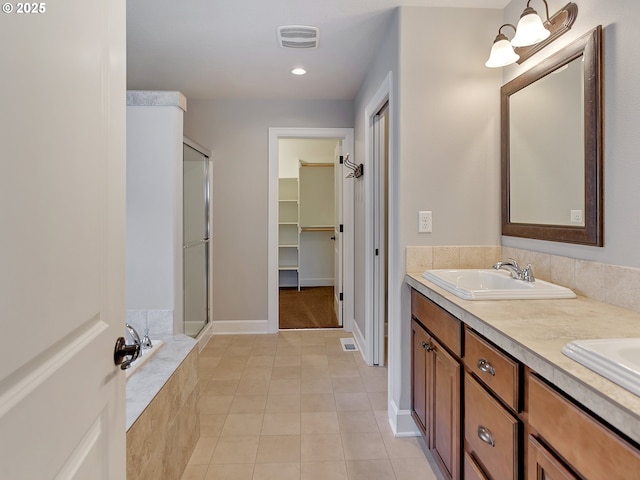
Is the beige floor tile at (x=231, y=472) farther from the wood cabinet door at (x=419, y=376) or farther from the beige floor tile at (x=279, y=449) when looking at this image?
the wood cabinet door at (x=419, y=376)

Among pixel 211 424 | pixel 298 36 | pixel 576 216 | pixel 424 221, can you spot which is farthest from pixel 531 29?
pixel 211 424

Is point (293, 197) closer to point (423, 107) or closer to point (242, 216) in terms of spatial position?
point (242, 216)

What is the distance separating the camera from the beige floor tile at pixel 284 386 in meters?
2.54

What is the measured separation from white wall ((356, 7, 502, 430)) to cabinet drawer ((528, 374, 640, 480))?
1.14 m

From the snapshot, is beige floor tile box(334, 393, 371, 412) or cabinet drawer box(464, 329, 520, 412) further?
beige floor tile box(334, 393, 371, 412)

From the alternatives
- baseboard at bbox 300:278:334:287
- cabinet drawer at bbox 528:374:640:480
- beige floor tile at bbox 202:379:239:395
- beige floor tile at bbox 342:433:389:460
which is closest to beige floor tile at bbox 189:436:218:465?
beige floor tile at bbox 202:379:239:395

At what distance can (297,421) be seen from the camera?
2.17 meters

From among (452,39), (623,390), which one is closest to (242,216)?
(452,39)

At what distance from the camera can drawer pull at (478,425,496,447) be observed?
3.67ft

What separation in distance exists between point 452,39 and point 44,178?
2.09 metres

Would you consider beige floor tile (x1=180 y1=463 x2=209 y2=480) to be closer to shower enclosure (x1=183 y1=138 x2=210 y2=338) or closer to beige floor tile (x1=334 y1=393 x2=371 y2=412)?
beige floor tile (x1=334 y1=393 x2=371 y2=412)

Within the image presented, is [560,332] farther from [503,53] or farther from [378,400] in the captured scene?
[378,400]

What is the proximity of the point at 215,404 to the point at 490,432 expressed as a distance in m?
1.79

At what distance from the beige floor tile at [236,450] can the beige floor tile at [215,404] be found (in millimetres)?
304
